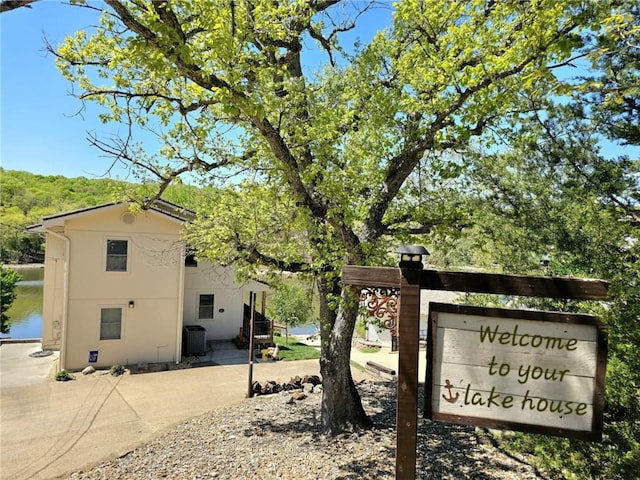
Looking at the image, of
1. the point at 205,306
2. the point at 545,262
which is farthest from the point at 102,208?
the point at 545,262

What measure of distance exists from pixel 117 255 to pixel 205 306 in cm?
392

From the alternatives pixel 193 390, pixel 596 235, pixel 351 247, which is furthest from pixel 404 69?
pixel 193 390

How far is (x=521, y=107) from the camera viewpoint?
198 inches

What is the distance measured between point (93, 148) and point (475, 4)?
5.79 metres

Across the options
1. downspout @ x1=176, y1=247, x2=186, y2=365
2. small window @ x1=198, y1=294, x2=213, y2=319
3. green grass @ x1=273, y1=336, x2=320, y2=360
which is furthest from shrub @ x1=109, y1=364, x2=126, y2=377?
green grass @ x1=273, y1=336, x2=320, y2=360

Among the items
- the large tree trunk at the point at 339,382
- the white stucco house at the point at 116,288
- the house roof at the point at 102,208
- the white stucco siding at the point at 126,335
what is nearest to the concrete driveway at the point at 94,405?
the white stucco siding at the point at 126,335

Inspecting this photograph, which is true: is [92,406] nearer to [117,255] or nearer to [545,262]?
[117,255]

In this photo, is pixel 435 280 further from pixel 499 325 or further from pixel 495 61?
pixel 495 61

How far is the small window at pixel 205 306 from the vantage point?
14445 mm

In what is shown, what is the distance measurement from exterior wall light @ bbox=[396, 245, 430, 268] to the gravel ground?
3153 millimetres

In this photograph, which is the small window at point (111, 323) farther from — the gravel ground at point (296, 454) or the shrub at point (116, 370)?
the gravel ground at point (296, 454)

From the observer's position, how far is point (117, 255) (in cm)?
1186

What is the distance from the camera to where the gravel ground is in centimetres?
459

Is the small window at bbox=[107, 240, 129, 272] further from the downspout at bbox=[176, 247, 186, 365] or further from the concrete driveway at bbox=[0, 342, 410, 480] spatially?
the concrete driveway at bbox=[0, 342, 410, 480]
